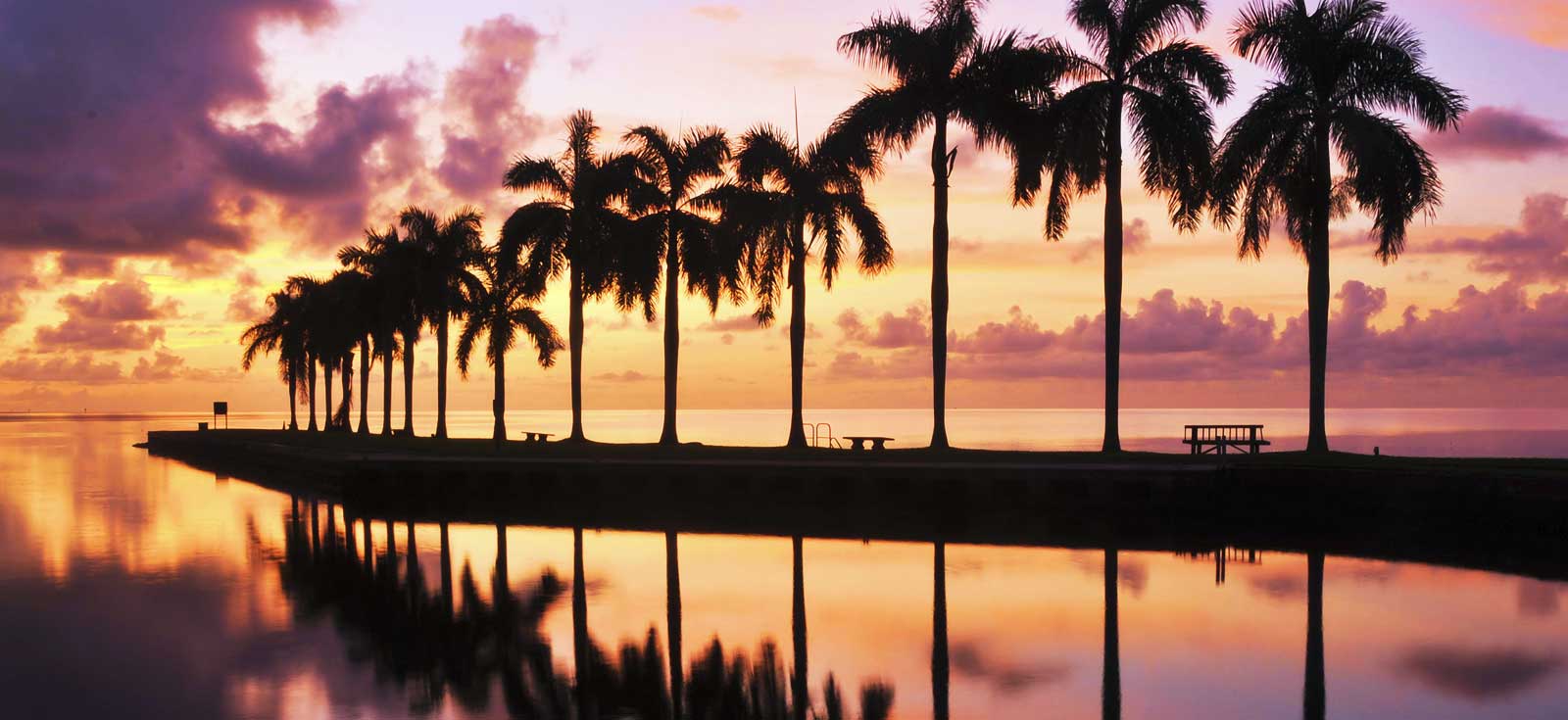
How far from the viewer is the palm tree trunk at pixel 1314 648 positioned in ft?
47.8

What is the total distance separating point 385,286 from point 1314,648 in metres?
55.5

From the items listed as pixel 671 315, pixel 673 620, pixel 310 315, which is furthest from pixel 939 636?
pixel 310 315

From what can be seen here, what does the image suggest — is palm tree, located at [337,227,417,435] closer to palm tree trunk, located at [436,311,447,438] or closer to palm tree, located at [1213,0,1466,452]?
palm tree trunk, located at [436,311,447,438]

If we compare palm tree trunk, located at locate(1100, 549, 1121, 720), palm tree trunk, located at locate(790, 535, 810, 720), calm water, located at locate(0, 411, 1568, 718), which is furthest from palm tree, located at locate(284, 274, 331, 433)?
palm tree trunk, located at locate(1100, 549, 1121, 720)

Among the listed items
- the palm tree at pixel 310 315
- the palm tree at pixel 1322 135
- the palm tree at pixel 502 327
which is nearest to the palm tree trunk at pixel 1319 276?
the palm tree at pixel 1322 135

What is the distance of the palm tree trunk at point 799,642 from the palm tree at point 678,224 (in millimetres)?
20080

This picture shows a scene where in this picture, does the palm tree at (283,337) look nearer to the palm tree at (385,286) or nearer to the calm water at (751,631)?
the palm tree at (385,286)

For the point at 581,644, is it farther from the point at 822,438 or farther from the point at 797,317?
the point at 822,438

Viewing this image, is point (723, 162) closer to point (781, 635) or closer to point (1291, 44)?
point (1291, 44)

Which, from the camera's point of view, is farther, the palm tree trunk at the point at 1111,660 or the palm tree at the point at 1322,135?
the palm tree at the point at 1322,135

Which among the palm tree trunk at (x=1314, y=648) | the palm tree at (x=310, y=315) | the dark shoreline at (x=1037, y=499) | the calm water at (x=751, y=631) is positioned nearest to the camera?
the palm tree trunk at (x=1314, y=648)

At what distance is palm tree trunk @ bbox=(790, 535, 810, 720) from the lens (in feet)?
47.3

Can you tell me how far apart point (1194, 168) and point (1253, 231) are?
285 cm

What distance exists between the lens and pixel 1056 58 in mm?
37281
